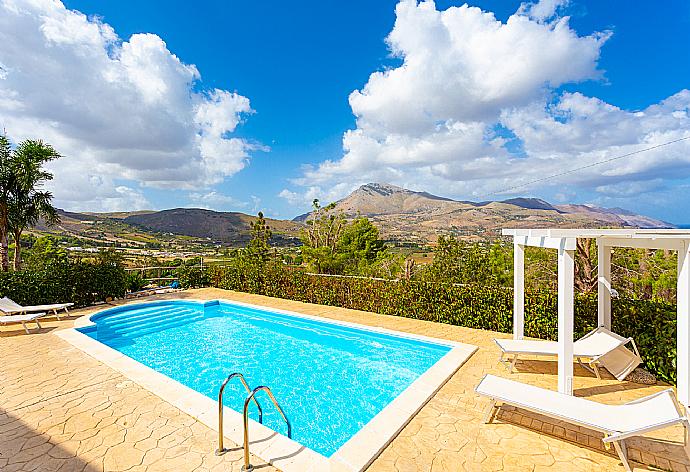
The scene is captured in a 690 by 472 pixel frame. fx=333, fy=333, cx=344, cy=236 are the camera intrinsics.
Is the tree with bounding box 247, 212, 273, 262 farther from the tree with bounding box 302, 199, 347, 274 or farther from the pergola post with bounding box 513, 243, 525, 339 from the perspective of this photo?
the pergola post with bounding box 513, 243, 525, 339

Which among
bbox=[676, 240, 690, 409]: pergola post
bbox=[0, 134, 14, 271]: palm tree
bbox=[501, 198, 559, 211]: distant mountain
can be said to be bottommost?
bbox=[676, 240, 690, 409]: pergola post

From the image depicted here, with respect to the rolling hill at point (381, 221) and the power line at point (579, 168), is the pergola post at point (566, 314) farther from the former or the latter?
the power line at point (579, 168)

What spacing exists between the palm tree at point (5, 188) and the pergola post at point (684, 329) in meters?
18.0

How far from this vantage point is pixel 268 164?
29141 millimetres

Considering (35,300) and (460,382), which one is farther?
(35,300)

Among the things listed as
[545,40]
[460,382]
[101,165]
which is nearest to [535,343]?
[460,382]

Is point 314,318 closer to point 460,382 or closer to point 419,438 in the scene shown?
point 460,382

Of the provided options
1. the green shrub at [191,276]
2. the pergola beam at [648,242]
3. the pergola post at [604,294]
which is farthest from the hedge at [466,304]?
the green shrub at [191,276]

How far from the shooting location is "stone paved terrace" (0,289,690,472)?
3.46 metres

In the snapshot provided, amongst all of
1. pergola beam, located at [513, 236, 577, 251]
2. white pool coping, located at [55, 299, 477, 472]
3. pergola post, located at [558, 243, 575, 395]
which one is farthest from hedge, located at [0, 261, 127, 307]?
pergola post, located at [558, 243, 575, 395]

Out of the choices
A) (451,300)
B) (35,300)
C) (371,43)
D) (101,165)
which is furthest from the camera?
(101,165)

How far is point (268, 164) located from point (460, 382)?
2658 cm

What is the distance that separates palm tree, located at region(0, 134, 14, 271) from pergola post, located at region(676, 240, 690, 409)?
17961 mm

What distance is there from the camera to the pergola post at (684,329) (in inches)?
166
